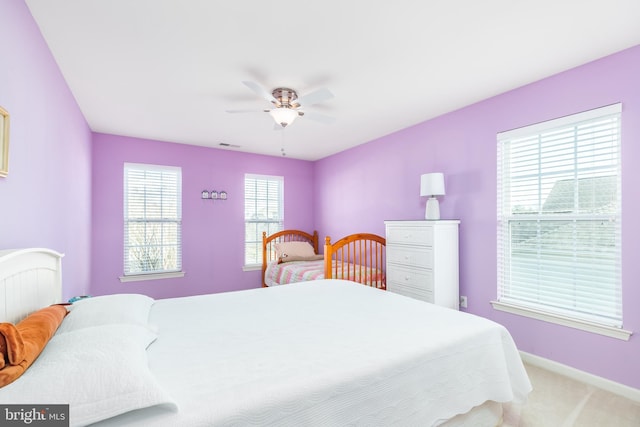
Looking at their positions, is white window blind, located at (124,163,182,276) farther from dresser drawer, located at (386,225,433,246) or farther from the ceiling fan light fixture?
dresser drawer, located at (386,225,433,246)

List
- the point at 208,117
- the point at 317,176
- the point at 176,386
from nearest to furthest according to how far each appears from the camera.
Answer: the point at 176,386 → the point at 208,117 → the point at 317,176

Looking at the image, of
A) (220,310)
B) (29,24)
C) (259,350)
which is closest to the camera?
(259,350)

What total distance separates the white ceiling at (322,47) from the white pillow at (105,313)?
1611mm

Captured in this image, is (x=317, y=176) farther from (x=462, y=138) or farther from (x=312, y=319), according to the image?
(x=312, y=319)

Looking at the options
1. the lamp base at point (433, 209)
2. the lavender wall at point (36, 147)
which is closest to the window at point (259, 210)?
the lavender wall at point (36, 147)

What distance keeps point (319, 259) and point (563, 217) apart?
10.8 feet

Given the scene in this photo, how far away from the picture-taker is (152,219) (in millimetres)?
4301

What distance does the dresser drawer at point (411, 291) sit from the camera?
2971mm

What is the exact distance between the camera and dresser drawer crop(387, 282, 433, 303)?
2971mm

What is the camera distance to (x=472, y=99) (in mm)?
2959

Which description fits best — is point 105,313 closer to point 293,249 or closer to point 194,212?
point 194,212

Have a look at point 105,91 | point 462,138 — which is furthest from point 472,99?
point 105,91

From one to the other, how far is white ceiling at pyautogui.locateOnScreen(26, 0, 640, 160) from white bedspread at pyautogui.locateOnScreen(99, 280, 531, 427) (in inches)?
69.2

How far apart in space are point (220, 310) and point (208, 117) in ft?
7.54
